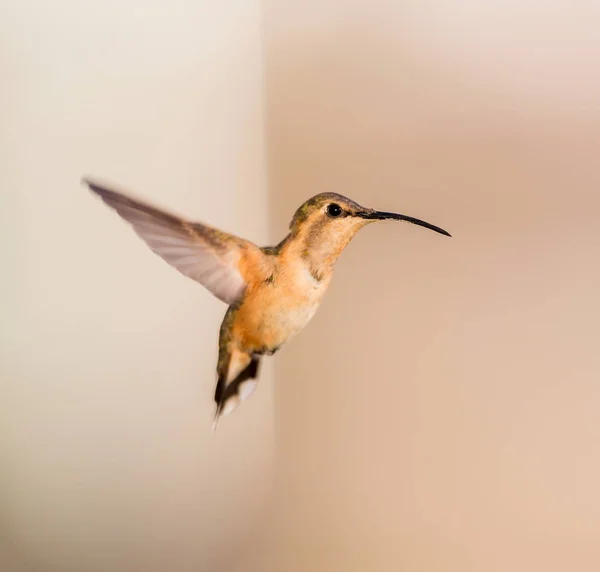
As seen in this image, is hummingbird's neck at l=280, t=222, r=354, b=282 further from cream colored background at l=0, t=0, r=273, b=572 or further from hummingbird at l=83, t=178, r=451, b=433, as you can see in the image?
cream colored background at l=0, t=0, r=273, b=572

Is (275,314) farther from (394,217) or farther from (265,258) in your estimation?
(394,217)

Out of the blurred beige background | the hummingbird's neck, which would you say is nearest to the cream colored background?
the blurred beige background

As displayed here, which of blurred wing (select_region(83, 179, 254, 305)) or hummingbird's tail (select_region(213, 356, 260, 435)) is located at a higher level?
blurred wing (select_region(83, 179, 254, 305))

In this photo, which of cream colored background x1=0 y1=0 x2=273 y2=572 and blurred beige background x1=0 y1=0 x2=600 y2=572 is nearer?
blurred beige background x1=0 y1=0 x2=600 y2=572

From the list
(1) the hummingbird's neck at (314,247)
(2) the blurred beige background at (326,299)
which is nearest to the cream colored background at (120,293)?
(2) the blurred beige background at (326,299)

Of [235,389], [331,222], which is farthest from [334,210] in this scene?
[235,389]

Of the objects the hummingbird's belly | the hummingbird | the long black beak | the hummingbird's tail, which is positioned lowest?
the hummingbird's tail

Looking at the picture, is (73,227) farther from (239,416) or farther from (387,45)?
(387,45)

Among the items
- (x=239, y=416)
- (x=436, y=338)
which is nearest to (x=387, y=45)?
(x=436, y=338)

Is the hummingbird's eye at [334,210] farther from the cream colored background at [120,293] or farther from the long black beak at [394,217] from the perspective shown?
the cream colored background at [120,293]
